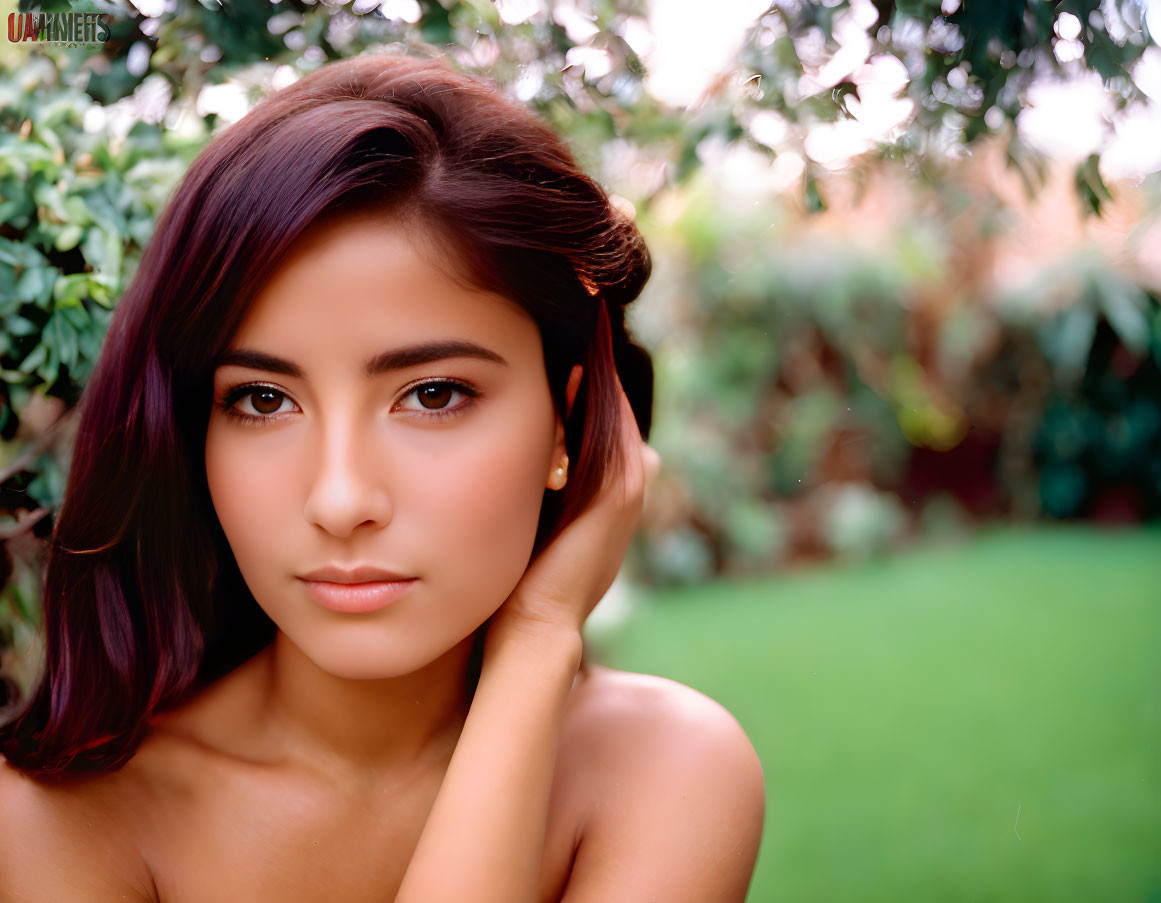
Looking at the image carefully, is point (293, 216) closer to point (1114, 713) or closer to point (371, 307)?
point (371, 307)

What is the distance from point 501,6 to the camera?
7.53 feet

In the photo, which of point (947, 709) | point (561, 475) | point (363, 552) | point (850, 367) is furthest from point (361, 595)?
point (850, 367)

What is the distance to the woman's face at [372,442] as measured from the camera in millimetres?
1480

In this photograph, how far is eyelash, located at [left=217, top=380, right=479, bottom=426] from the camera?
1544 mm

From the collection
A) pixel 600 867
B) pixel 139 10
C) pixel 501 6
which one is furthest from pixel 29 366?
pixel 600 867

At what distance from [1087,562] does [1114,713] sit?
7.59ft

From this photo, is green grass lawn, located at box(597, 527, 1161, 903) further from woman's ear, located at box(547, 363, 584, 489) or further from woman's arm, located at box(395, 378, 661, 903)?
woman's ear, located at box(547, 363, 584, 489)

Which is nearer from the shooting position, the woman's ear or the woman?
the woman

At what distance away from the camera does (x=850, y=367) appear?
779 cm

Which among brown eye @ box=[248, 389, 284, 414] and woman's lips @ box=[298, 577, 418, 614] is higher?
brown eye @ box=[248, 389, 284, 414]

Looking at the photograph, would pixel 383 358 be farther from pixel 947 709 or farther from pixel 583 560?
pixel 947 709

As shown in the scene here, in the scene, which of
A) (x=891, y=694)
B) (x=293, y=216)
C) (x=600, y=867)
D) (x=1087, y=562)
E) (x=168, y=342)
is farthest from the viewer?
(x=1087, y=562)

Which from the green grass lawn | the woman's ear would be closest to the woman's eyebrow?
the woman's ear

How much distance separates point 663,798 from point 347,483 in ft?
2.61
